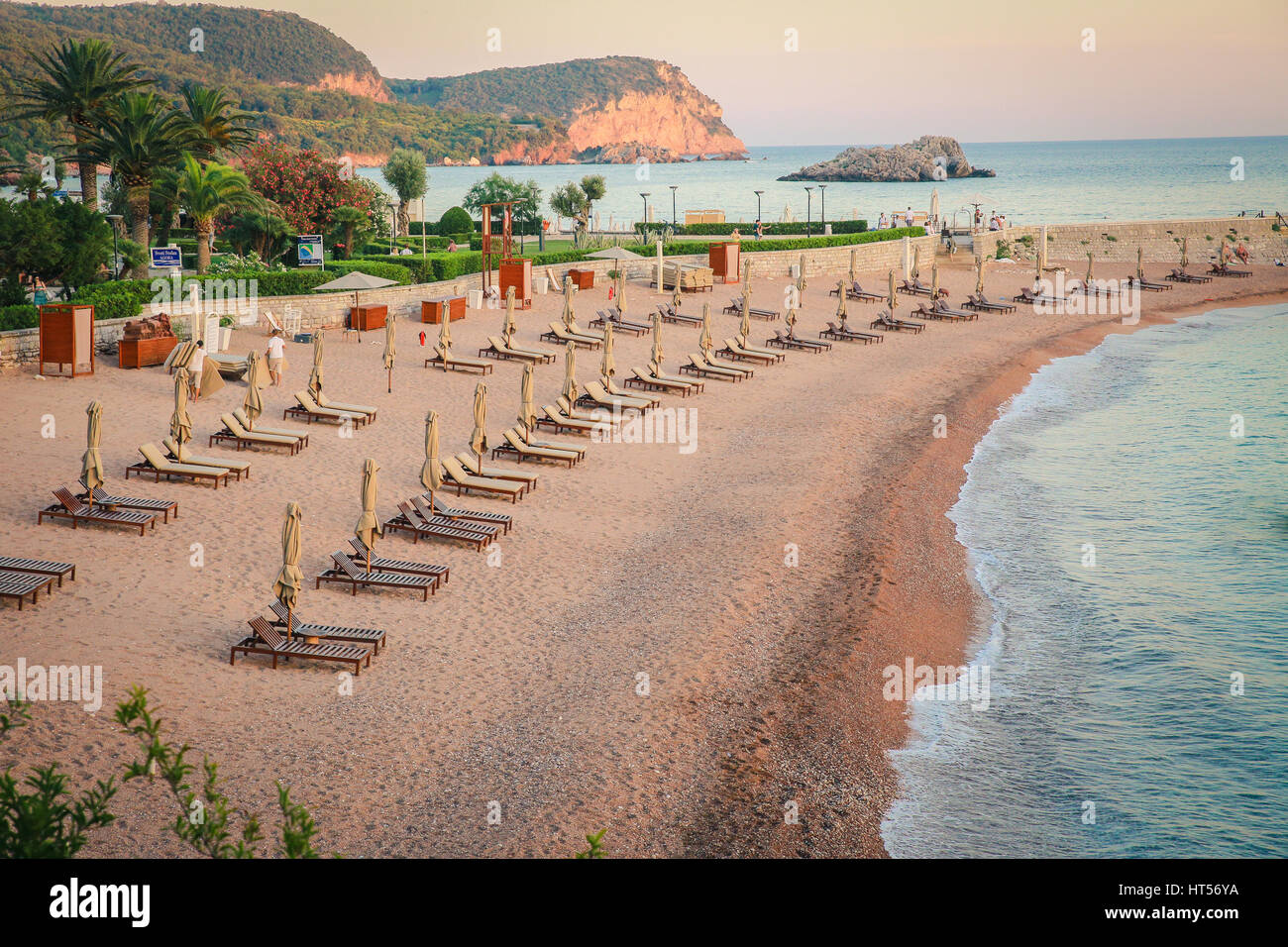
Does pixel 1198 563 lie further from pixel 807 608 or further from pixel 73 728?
pixel 73 728

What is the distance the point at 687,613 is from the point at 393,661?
369 centimetres

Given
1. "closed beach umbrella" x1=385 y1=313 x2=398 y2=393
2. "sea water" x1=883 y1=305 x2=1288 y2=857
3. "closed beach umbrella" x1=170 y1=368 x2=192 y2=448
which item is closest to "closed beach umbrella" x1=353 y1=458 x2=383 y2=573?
"closed beach umbrella" x1=170 y1=368 x2=192 y2=448

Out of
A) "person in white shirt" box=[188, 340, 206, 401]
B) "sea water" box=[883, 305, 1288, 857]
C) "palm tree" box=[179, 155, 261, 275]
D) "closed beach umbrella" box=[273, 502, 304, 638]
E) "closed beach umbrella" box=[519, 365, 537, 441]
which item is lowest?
"sea water" box=[883, 305, 1288, 857]

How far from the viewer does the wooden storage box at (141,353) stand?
73.7 ft

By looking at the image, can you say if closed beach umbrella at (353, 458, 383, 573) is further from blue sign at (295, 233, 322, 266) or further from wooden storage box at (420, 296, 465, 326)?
blue sign at (295, 233, 322, 266)

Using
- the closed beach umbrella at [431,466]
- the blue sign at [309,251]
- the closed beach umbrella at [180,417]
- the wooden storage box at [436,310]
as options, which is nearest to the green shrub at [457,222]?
the blue sign at [309,251]

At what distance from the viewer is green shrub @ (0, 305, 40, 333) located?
72.1ft

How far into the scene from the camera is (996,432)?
80.3ft

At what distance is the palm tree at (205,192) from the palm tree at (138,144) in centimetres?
72

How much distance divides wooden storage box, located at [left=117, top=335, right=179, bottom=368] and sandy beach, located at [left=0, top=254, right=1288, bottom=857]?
16.2 inches

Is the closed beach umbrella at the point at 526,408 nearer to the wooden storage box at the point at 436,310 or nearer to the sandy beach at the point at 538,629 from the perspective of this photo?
the sandy beach at the point at 538,629

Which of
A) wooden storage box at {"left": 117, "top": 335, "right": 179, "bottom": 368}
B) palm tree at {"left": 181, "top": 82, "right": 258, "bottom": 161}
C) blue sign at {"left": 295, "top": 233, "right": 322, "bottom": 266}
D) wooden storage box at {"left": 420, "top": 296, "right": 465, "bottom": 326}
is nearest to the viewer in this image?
wooden storage box at {"left": 117, "top": 335, "right": 179, "bottom": 368}

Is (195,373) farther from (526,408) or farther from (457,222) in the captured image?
(457,222)

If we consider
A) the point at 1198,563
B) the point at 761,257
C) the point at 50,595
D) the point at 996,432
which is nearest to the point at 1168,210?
the point at 761,257
